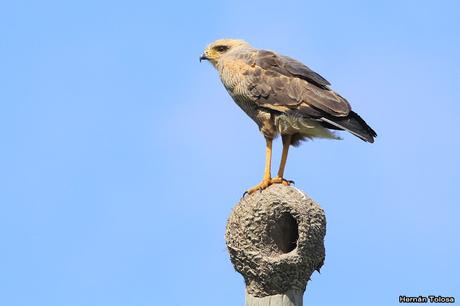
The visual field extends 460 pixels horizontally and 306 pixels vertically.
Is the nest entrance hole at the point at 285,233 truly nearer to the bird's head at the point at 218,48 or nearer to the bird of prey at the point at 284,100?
the bird of prey at the point at 284,100

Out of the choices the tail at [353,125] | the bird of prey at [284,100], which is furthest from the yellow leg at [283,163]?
the tail at [353,125]

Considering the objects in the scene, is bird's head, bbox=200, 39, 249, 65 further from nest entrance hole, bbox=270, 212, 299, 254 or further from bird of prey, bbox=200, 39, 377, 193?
nest entrance hole, bbox=270, 212, 299, 254

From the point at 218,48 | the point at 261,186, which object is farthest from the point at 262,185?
the point at 218,48

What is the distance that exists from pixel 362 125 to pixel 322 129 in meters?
0.52

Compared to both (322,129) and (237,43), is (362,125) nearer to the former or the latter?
(322,129)

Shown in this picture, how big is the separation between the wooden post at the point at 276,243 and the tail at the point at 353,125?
1.10 metres

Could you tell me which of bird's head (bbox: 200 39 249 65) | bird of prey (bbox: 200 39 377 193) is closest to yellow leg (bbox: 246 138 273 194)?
bird of prey (bbox: 200 39 377 193)

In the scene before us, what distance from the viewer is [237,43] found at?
13.6m

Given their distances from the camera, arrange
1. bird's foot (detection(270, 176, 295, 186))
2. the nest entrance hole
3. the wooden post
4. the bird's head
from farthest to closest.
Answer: the bird's head < bird's foot (detection(270, 176, 295, 186)) < the nest entrance hole < the wooden post

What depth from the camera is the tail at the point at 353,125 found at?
11.8 metres

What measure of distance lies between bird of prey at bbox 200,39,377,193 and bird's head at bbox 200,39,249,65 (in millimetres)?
495

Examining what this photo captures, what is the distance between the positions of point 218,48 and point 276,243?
3249 millimetres

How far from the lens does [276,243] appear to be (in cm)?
1104

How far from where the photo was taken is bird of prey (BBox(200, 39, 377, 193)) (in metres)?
12.1
